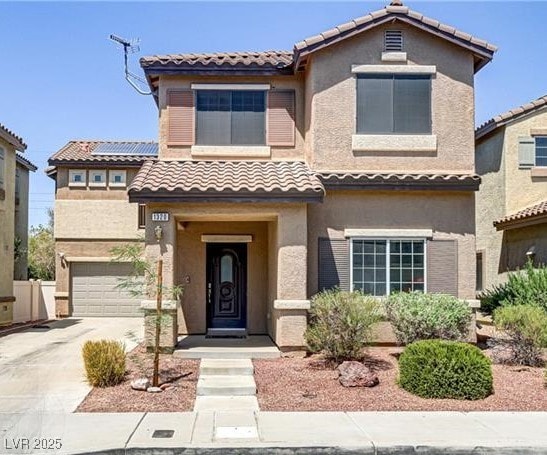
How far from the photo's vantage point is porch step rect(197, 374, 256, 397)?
1091cm

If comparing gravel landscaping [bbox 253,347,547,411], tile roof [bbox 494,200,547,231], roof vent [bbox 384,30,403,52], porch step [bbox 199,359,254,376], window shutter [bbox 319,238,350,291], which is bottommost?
gravel landscaping [bbox 253,347,547,411]

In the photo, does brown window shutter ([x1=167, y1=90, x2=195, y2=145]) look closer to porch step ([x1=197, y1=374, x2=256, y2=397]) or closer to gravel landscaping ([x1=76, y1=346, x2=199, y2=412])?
gravel landscaping ([x1=76, y1=346, x2=199, y2=412])

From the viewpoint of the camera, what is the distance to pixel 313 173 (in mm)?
14836

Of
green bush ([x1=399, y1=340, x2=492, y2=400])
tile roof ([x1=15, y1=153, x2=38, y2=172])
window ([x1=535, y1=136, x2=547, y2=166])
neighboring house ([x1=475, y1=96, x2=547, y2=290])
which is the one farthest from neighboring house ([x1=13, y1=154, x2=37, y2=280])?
green bush ([x1=399, y1=340, x2=492, y2=400])

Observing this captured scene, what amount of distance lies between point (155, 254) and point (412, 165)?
641 cm

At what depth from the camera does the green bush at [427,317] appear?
12.9 m

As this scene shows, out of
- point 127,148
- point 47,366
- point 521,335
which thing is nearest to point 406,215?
point 521,335

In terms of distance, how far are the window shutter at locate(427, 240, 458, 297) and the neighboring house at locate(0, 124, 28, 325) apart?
14.4 metres

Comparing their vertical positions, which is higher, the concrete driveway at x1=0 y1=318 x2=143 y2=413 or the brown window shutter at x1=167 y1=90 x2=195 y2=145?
the brown window shutter at x1=167 y1=90 x2=195 y2=145

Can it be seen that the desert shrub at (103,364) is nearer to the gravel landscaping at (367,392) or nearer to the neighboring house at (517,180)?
the gravel landscaping at (367,392)

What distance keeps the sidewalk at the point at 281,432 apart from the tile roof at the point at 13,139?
14063 mm

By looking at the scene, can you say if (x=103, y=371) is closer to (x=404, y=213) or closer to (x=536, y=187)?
(x=404, y=213)

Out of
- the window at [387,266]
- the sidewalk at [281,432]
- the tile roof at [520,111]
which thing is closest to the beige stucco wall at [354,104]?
the window at [387,266]

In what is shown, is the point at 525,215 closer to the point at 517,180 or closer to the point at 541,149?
the point at 517,180
